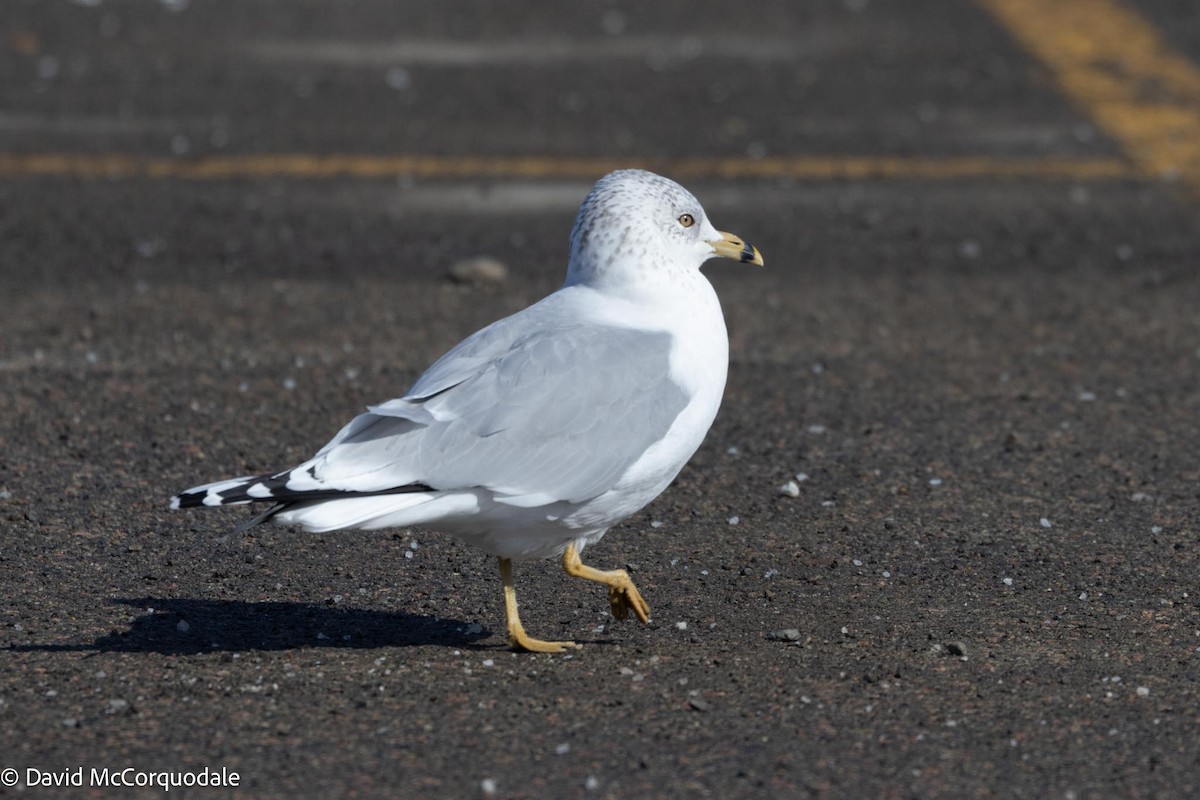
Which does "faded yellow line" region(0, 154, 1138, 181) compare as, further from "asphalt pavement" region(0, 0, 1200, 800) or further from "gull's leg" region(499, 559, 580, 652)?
"gull's leg" region(499, 559, 580, 652)

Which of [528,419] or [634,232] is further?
[634,232]

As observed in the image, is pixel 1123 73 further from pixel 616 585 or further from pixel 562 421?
pixel 562 421

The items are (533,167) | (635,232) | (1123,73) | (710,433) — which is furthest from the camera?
(1123,73)

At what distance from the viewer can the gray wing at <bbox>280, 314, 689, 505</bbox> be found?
4.20 meters

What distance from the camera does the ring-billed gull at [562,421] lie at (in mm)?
4141

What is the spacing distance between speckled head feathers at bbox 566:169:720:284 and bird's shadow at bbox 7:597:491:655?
108 cm

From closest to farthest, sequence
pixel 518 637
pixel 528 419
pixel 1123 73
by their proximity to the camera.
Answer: pixel 528 419 → pixel 518 637 → pixel 1123 73

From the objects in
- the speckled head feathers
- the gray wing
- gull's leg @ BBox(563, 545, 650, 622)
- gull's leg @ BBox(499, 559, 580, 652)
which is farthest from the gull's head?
gull's leg @ BBox(499, 559, 580, 652)

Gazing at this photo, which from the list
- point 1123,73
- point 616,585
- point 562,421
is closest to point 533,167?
point 1123,73

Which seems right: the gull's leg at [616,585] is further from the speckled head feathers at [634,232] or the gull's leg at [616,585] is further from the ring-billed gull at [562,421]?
the speckled head feathers at [634,232]

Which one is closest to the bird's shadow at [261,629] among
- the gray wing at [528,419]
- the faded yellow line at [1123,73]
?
the gray wing at [528,419]

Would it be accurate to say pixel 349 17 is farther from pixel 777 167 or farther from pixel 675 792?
pixel 675 792

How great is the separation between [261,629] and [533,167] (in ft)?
18.6

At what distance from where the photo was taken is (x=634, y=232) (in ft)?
15.1
